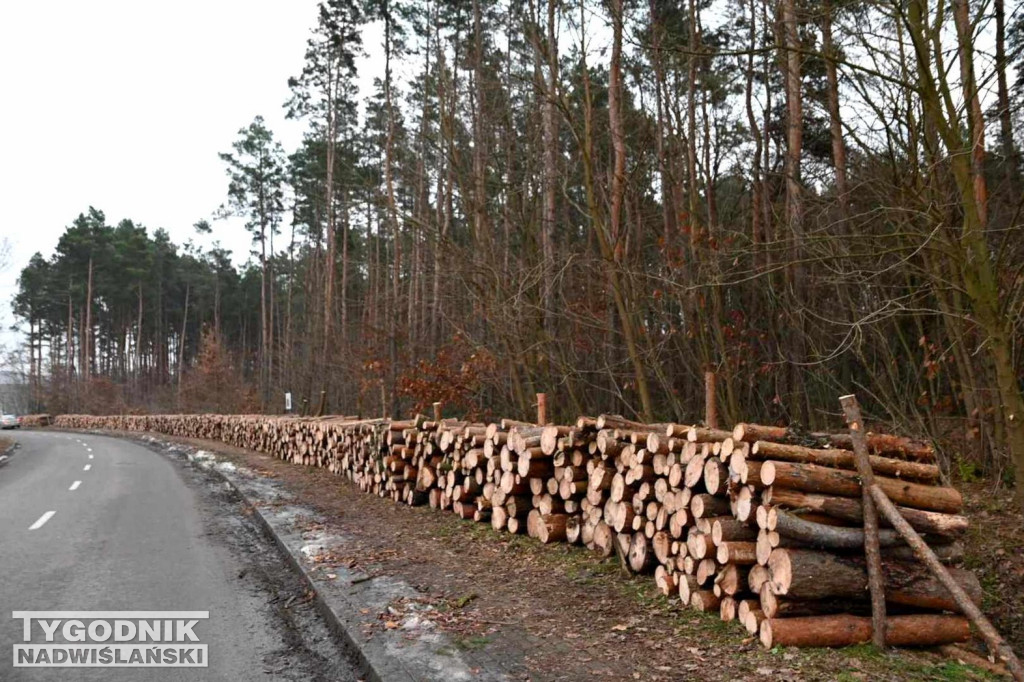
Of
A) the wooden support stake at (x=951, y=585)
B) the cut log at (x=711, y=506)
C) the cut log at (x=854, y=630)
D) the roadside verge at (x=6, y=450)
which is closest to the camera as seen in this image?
the wooden support stake at (x=951, y=585)

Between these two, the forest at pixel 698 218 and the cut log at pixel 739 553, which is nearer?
the cut log at pixel 739 553

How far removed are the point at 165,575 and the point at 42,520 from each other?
5.06m

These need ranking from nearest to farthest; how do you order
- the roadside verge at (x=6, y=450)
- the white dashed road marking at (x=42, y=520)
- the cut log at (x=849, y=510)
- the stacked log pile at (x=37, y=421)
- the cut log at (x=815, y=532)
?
the cut log at (x=815, y=532), the cut log at (x=849, y=510), the white dashed road marking at (x=42, y=520), the roadside verge at (x=6, y=450), the stacked log pile at (x=37, y=421)

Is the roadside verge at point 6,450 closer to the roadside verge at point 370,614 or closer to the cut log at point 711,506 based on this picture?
the roadside verge at point 370,614

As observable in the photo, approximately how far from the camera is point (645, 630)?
5.66 meters

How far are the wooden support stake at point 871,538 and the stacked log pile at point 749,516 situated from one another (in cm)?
8

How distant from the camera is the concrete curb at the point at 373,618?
193 inches

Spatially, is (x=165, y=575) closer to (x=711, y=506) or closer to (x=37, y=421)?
(x=711, y=506)

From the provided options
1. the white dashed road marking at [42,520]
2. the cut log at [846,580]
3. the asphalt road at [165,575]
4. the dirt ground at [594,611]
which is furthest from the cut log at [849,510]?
the white dashed road marking at [42,520]

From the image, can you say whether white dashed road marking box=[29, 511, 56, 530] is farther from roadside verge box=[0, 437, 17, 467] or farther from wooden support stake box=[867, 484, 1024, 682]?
roadside verge box=[0, 437, 17, 467]

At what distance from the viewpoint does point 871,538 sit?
17.5 ft

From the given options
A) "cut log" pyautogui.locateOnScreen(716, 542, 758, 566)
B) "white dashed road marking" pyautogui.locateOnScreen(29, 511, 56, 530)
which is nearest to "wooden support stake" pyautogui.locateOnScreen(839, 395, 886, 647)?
"cut log" pyautogui.locateOnScreen(716, 542, 758, 566)

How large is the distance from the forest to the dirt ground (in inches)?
53.8

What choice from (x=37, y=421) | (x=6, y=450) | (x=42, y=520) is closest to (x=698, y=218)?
(x=42, y=520)
